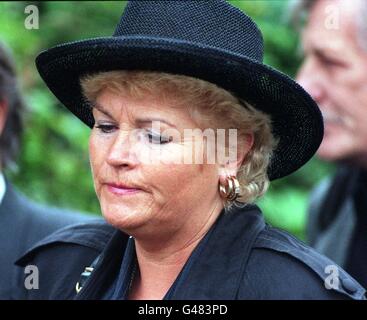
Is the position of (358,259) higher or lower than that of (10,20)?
lower

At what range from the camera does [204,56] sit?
2.47 m

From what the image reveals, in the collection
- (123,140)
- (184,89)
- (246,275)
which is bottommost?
(246,275)

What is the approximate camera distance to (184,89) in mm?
2586

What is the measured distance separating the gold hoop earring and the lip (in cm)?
30

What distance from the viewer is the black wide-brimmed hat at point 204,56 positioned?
2498mm

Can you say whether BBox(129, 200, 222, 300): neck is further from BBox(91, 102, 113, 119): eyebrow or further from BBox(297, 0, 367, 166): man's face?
BBox(297, 0, 367, 166): man's face

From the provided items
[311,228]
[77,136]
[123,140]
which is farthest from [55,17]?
[123,140]

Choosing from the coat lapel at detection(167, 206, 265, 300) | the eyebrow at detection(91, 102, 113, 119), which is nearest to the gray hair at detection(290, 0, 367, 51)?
the coat lapel at detection(167, 206, 265, 300)

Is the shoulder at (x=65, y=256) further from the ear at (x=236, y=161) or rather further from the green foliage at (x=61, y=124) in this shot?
the green foliage at (x=61, y=124)

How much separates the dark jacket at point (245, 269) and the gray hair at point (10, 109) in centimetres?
149

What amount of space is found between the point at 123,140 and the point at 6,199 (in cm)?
141

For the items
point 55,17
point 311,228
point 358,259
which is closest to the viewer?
point 358,259

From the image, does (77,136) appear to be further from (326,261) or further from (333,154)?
(326,261)

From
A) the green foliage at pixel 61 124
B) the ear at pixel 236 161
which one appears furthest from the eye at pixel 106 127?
the green foliage at pixel 61 124
